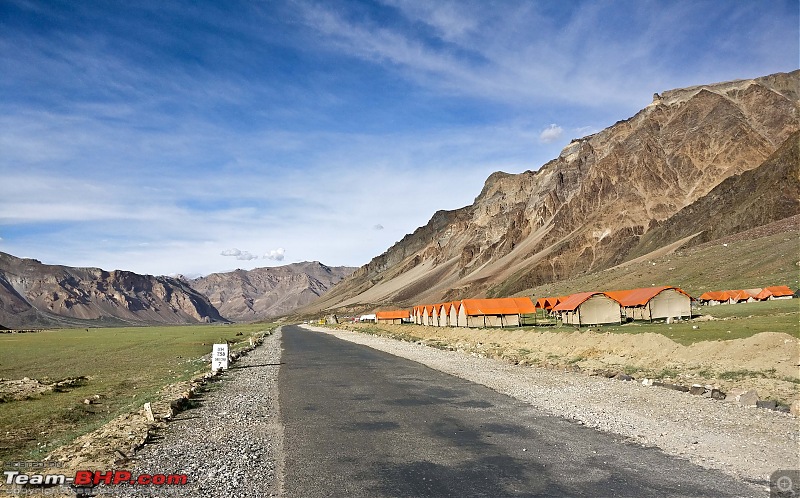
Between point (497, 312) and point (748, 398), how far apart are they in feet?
197

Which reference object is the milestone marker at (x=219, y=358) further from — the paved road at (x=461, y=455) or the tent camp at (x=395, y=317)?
the tent camp at (x=395, y=317)

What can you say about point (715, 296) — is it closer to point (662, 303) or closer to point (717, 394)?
point (662, 303)

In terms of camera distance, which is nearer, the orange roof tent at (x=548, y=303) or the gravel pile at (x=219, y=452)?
the gravel pile at (x=219, y=452)

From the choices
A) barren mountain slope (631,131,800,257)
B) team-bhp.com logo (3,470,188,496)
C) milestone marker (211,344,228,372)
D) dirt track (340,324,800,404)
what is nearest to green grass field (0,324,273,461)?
milestone marker (211,344,228,372)

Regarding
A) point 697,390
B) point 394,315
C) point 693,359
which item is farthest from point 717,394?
point 394,315

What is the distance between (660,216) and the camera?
152625 mm

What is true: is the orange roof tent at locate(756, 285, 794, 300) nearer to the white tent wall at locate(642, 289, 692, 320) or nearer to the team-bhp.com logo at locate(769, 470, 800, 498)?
the white tent wall at locate(642, 289, 692, 320)

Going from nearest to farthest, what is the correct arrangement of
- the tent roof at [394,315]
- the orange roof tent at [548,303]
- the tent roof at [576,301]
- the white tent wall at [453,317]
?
1. the tent roof at [576,301]
2. the orange roof tent at [548,303]
3. the white tent wall at [453,317]
4. the tent roof at [394,315]

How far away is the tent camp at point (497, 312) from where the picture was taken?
75750mm

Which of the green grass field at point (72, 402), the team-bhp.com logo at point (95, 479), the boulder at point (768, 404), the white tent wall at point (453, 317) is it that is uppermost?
the white tent wall at point (453, 317)

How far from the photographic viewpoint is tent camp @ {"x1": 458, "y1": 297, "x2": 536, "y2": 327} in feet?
249

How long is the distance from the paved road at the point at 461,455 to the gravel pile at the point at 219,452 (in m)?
0.50

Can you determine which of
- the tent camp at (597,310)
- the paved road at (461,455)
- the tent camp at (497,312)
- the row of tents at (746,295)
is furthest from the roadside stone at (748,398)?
the tent camp at (497,312)

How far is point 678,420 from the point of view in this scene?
14758 mm
